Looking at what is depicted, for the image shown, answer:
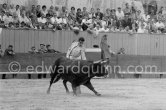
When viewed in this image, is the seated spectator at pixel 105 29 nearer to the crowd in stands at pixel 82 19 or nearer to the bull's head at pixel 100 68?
the crowd in stands at pixel 82 19

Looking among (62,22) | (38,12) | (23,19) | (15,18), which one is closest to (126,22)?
(62,22)

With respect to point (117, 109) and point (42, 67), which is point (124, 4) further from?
point (117, 109)

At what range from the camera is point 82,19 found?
1997 centimetres

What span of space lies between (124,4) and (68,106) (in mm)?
14297

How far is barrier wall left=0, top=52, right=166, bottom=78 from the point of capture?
1988cm

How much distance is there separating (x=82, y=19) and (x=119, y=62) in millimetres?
2848

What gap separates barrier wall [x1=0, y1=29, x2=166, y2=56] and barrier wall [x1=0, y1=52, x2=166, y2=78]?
1.35ft

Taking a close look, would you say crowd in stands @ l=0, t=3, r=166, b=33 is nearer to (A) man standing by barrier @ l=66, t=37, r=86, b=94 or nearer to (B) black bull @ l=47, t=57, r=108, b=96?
(A) man standing by barrier @ l=66, t=37, r=86, b=94

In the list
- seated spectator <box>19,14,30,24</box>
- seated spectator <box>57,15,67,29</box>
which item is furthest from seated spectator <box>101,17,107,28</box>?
Result: seated spectator <box>19,14,30,24</box>

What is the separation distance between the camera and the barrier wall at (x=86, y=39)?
19578mm

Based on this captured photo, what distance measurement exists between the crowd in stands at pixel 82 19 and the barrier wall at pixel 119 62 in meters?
1.20

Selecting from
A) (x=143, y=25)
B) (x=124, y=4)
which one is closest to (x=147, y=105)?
(x=143, y=25)

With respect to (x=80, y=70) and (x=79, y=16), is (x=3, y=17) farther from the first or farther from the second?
(x=80, y=70)

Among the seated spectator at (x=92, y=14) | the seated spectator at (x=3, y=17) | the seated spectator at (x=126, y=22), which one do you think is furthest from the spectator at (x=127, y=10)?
the seated spectator at (x=3, y=17)
